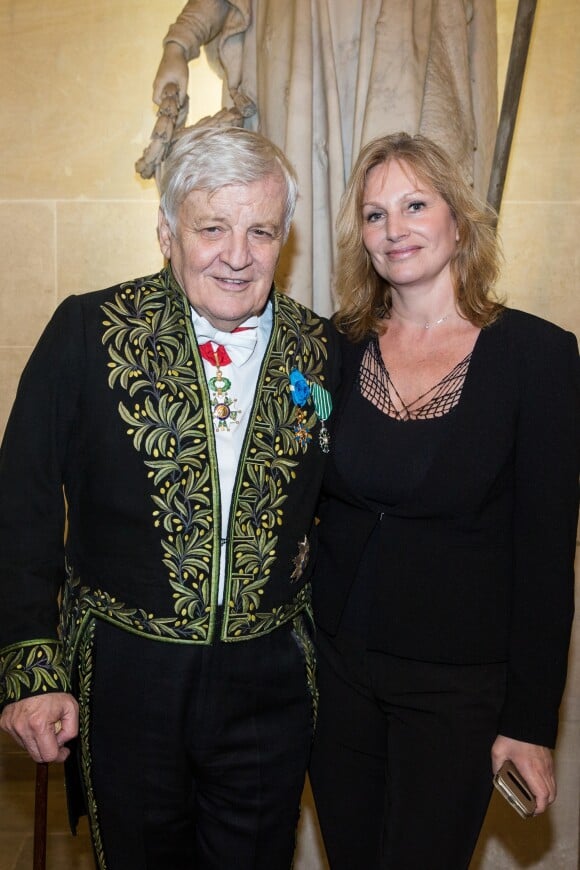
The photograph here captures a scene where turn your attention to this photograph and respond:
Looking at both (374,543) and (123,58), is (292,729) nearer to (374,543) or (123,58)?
(374,543)

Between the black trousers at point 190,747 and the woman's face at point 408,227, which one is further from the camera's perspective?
the woman's face at point 408,227

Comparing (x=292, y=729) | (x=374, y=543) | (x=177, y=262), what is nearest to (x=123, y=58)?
(x=177, y=262)

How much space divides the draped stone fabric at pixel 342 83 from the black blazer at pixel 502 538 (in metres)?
0.87

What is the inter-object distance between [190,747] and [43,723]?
10.3 inches

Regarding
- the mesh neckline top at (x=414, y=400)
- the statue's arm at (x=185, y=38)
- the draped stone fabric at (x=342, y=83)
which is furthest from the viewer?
the statue's arm at (x=185, y=38)

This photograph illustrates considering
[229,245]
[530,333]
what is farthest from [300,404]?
[530,333]

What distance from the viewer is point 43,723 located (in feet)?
6.02

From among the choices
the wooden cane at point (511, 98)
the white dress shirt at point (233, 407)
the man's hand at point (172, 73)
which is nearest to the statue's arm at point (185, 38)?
the man's hand at point (172, 73)

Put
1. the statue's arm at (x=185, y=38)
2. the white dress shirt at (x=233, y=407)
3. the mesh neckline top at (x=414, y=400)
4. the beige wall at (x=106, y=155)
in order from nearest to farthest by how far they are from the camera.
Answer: the white dress shirt at (x=233, y=407) → the mesh neckline top at (x=414, y=400) → the statue's arm at (x=185, y=38) → the beige wall at (x=106, y=155)

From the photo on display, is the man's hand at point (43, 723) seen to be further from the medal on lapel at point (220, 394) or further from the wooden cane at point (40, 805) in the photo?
the medal on lapel at point (220, 394)

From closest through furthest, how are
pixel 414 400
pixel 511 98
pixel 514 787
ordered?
1. pixel 514 787
2. pixel 414 400
3. pixel 511 98

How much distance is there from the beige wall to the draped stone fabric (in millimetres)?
636

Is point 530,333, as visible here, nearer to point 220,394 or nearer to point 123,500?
point 220,394

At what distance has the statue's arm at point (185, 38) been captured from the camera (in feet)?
9.12
